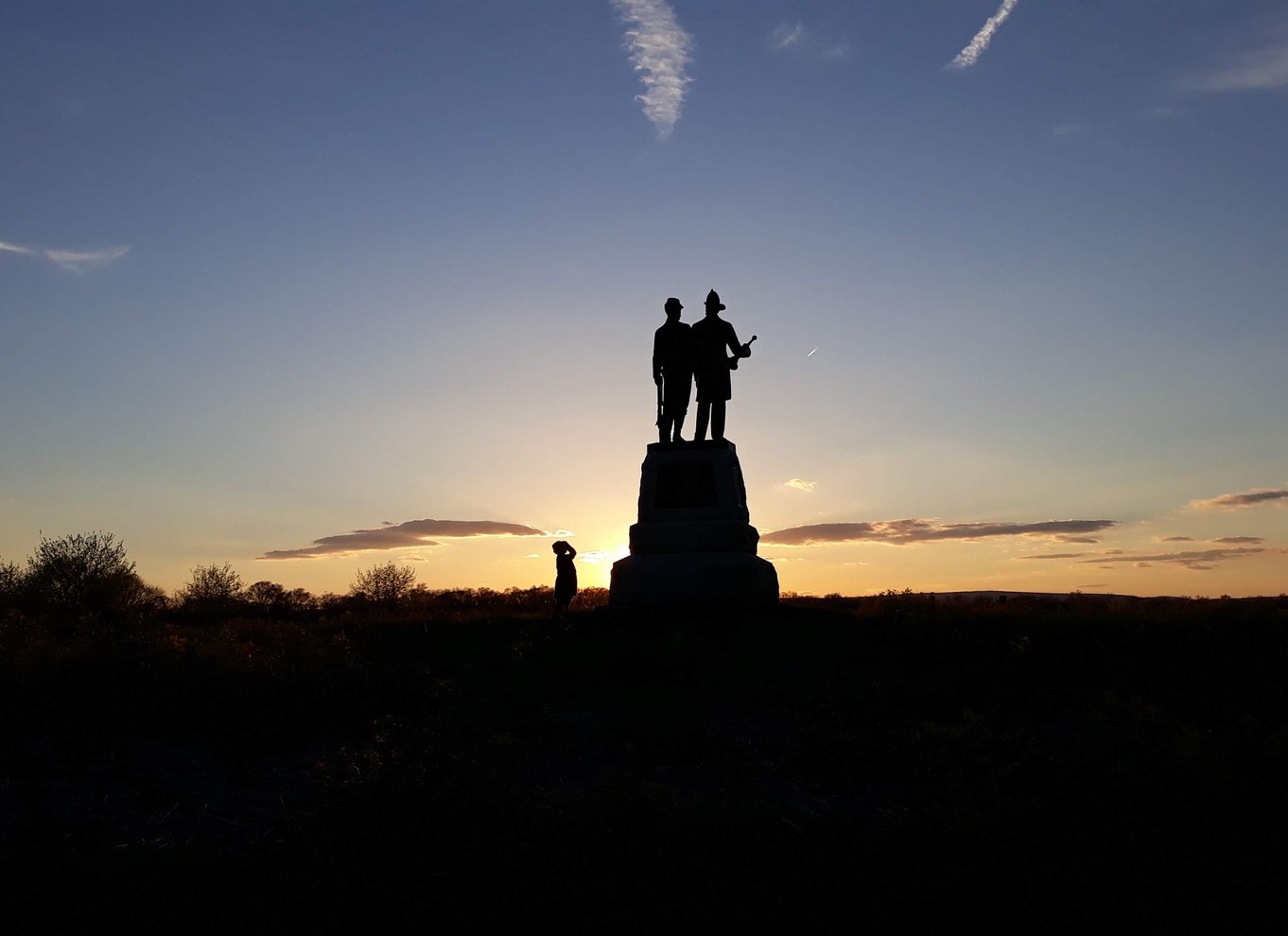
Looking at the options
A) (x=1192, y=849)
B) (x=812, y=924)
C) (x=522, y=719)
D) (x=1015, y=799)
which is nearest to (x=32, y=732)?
(x=522, y=719)

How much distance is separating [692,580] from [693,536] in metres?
0.88

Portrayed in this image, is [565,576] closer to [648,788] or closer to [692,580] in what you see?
[692,580]

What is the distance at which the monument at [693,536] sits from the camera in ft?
56.1

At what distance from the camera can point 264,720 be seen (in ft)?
28.3

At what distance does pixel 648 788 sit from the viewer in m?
5.84

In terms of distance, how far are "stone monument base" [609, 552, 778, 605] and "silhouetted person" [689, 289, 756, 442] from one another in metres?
3.05

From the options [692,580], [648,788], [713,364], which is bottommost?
[648,788]

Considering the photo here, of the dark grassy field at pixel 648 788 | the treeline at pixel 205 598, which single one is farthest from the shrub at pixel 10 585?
the dark grassy field at pixel 648 788

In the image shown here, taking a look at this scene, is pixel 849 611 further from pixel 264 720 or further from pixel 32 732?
pixel 32 732

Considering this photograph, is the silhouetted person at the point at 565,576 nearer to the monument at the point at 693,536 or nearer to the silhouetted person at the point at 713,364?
the monument at the point at 693,536

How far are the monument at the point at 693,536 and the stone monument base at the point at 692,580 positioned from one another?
0.05ft

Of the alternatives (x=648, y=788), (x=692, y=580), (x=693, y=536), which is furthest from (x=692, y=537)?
(x=648, y=788)

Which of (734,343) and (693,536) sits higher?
(734,343)

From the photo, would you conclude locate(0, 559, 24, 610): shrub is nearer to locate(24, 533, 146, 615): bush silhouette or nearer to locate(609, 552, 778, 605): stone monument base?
locate(24, 533, 146, 615): bush silhouette
